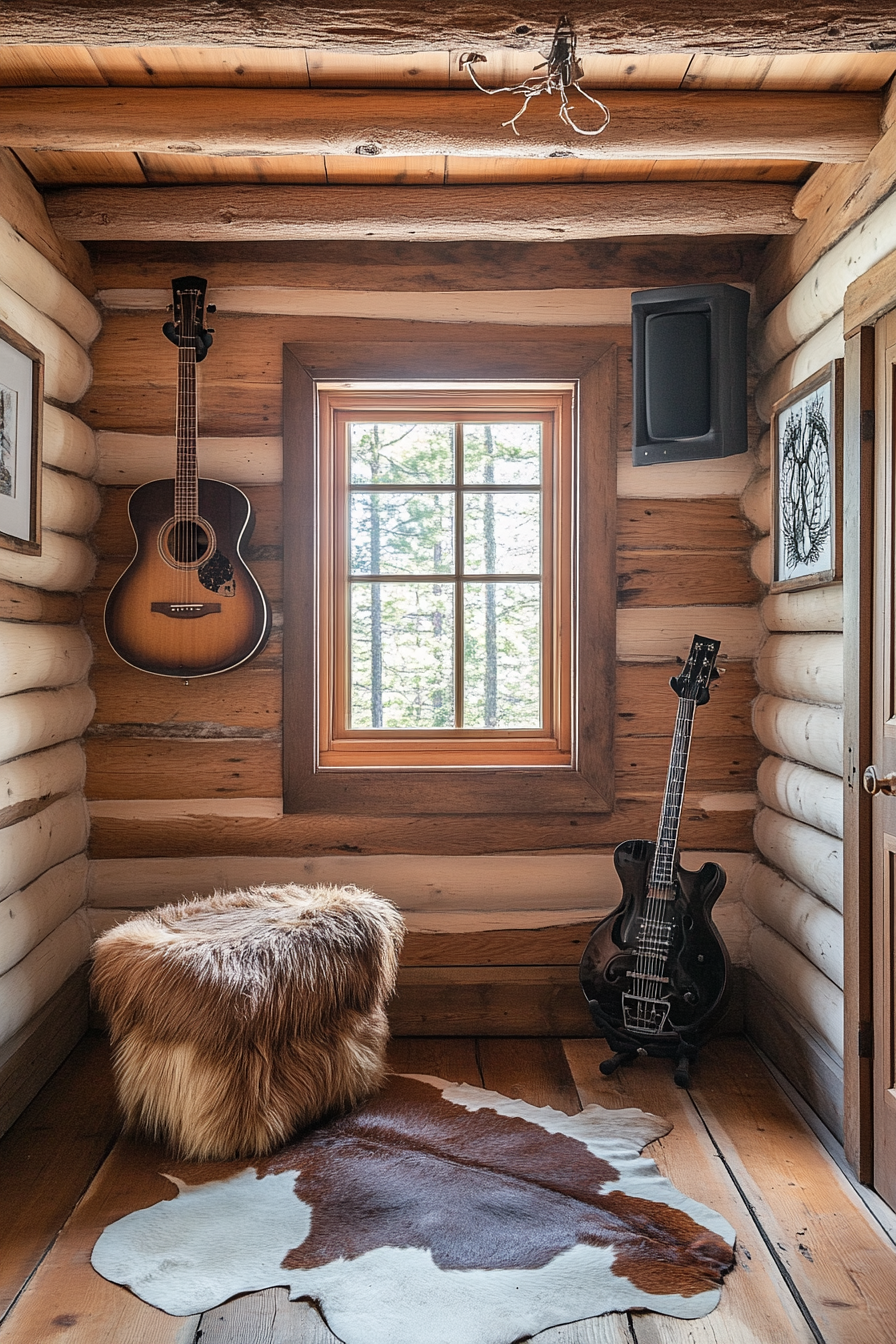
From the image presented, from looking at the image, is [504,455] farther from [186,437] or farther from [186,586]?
[186,586]

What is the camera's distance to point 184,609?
2.88 meters

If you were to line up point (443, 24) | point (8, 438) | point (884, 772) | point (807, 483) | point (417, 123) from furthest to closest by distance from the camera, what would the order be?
1. point (807, 483)
2. point (8, 438)
3. point (417, 123)
4. point (884, 772)
5. point (443, 24)

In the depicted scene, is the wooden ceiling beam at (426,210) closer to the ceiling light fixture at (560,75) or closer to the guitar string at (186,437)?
the guitar string at (186,437)

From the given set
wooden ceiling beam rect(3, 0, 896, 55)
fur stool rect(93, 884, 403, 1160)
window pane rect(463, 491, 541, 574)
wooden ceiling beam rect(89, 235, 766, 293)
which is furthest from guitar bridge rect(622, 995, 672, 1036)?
wooden ceiling beam rect(3, 0, 896, 55)

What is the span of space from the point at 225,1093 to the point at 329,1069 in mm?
264

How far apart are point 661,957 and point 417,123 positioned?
2.22 m

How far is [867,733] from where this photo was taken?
216 cm

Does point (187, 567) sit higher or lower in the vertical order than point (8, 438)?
lower

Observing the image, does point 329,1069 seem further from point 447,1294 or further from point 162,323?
point 162,323

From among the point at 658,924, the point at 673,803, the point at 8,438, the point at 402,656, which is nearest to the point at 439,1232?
the point at 658,924

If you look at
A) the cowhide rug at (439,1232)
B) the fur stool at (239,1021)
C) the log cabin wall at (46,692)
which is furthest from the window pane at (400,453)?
the cowhide rug at (439,1232)

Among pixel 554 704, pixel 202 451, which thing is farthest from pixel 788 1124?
pixel 202 451

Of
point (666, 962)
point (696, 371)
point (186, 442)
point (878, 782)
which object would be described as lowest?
point (666, 962)

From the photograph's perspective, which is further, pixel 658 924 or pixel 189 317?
pixel 189 317
